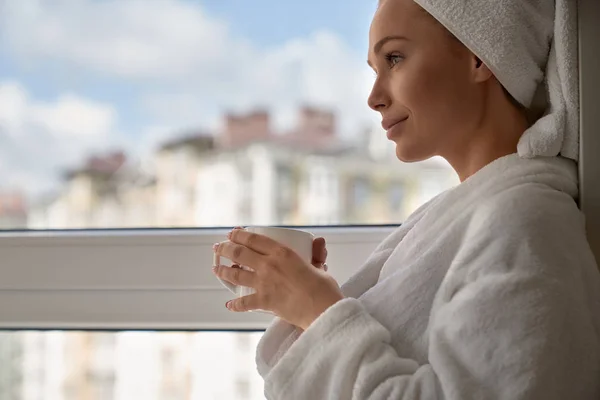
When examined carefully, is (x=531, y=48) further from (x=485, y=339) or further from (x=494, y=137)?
(x=485, y=339)

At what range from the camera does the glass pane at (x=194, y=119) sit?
4.43ft

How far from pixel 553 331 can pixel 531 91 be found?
37 centimetres

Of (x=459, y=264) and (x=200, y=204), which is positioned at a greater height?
(x=200, y=204)

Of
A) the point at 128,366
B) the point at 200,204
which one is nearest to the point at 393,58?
the point at 200,204

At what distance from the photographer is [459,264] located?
0.86 metres

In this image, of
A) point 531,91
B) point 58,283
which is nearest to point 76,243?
point 58,283

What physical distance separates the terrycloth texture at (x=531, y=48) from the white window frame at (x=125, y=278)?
1.21 ft

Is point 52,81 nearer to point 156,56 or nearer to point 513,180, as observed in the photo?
point 156,56

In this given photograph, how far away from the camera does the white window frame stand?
126 cm

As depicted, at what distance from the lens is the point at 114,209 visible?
1.40m

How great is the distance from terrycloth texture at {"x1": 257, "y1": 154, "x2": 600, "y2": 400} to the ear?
0.38ft

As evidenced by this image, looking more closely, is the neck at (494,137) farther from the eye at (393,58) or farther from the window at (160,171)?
the window at (160,171)

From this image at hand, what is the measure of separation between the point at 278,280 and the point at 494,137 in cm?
35

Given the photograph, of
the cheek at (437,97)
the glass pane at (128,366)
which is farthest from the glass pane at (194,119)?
the cheek at (437,97)
